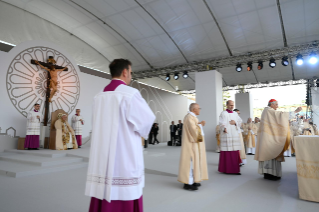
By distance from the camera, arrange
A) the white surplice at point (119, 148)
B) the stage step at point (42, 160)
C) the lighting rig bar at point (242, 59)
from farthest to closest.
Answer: the lighting rig bar at point (242, 59), the stage step at point (42, 160), the white surplice at point (119, 148)

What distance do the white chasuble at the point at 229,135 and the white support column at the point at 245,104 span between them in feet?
34.8

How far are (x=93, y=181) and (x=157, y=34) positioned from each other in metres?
9.01

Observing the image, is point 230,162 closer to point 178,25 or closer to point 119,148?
point 119,148

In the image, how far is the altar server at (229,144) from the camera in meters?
5.13

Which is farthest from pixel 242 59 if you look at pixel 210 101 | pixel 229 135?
pixel 229 135

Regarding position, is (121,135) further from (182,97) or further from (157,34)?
(182,97)

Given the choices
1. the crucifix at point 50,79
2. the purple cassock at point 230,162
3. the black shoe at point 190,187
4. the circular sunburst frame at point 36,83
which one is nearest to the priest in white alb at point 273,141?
the purple cassock at point 230,162

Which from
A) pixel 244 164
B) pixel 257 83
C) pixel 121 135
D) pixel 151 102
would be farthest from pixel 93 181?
pixel 257 83

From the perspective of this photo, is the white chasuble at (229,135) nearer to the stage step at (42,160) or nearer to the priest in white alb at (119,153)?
the priest in white alb at (119,153)

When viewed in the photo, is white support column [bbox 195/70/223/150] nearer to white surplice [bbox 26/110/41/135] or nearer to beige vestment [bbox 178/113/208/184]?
beige vestment [bbox 178/113/208/184]

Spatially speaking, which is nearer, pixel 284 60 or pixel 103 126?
pixel 103 126

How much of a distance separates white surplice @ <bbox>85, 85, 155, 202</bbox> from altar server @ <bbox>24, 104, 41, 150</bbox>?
7.21 m

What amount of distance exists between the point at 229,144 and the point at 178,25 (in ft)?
19.5

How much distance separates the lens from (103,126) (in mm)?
1915
